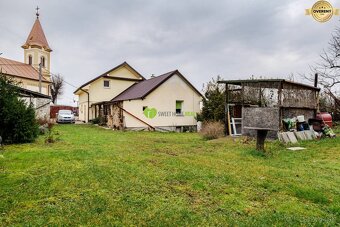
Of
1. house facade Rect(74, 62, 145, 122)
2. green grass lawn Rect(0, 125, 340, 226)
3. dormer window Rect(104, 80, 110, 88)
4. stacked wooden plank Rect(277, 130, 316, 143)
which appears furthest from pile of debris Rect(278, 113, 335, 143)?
dormer window Rect(104, 80, 110, 88)

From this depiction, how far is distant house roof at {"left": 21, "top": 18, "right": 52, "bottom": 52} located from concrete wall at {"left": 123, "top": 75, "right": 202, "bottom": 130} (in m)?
36.3

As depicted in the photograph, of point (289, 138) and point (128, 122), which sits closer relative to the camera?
point (289, 138)

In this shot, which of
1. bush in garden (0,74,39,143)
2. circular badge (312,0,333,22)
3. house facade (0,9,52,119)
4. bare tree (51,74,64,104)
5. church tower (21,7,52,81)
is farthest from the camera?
bare tree (51,74,64,104)

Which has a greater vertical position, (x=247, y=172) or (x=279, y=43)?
(x=279, y=43)

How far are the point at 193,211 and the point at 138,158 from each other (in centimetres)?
451

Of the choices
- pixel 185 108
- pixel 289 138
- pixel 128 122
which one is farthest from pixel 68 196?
pixel 185 108

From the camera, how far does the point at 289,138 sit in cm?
1259

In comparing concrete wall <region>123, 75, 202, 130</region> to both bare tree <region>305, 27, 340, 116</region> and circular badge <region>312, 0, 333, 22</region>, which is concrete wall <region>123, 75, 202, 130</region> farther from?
circular badge <region>312, 0, 333, 22</region>

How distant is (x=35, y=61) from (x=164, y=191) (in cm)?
5308

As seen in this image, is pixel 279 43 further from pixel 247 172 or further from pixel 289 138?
pixel 247 172

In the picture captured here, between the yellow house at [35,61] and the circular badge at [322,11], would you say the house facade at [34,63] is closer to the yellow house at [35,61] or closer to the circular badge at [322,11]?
the yellow house at [35,61]

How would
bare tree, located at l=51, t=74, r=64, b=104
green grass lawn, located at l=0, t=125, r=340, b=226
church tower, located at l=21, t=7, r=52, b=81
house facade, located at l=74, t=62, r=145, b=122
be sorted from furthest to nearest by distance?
bare tree, located at l=51, t=74, r=64, b=104 → church tower, located at l=21, t=7, r=52, b=81 → house facade, located at l=74, t=62, r=145, b=122 → green grass lawn, located at l=0, t=125, r=340, b=226

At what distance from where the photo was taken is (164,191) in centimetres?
523

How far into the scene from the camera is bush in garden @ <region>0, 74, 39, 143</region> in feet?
38.3
